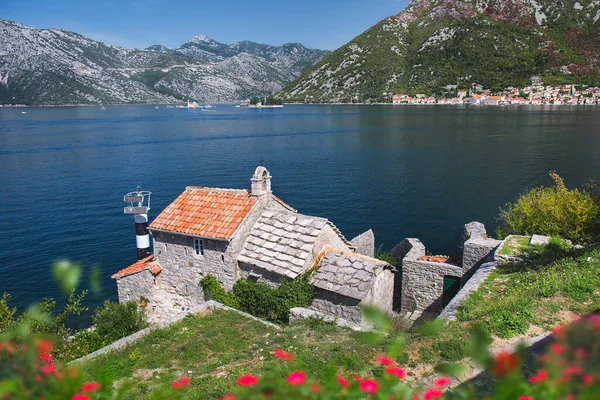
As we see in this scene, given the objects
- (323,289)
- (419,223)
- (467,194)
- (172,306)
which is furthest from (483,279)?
(467,194)

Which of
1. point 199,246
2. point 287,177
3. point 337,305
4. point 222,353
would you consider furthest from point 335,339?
point 287,177

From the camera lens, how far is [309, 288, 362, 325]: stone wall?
16438mm

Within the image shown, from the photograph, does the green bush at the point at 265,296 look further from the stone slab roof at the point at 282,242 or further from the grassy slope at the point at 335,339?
the grassy slope at the point at 335,339

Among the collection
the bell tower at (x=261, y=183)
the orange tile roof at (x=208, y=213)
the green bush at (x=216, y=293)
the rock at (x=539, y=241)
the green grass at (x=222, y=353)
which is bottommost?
the green bush at (x=216, y=293)

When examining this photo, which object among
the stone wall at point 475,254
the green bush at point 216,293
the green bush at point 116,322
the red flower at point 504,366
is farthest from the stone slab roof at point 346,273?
the red flower at point 504,366

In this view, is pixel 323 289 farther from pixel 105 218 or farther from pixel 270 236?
pixel 105 218

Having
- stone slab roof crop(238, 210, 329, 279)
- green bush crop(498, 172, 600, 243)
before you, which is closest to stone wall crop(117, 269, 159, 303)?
stone slab roof crop(238, 210, 329, 279)

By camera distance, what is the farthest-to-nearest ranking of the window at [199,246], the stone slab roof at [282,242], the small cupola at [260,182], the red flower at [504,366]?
the window at [199,246], the small cupola at [260,182], the stone slab roof at [282,242], the red flower at [504,366]

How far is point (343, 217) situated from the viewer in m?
40.0

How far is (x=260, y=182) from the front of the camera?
63.0ft

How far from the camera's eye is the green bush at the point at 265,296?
17.0 m

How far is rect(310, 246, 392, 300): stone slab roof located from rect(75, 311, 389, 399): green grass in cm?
287

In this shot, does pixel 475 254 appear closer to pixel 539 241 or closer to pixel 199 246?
pixel 539 241

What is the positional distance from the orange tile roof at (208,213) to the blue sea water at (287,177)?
9808 millimetres
